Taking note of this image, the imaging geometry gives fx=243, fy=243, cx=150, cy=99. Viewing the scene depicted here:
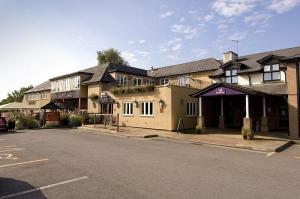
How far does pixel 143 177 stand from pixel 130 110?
712 inches

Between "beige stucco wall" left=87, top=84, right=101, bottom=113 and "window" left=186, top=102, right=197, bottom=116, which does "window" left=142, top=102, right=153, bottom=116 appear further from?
"beige stucco wall" left=87, top=84, right=101, bottom=113

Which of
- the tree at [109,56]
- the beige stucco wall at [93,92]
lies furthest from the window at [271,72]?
the tree at [109,56]

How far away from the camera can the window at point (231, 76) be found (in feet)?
80.8

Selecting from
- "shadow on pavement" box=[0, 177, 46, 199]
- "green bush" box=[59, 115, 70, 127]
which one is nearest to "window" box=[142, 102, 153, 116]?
"green bush" box=[59, 115, 70, 127]

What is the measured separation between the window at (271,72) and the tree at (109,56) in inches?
1658

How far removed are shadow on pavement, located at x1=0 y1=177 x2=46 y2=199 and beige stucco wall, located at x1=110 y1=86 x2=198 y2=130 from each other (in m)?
15.4

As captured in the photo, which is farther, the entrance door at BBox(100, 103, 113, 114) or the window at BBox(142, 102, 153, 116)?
the entrance door at BBox(100, 103, 113, 114)

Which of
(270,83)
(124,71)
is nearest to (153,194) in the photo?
(270,83)

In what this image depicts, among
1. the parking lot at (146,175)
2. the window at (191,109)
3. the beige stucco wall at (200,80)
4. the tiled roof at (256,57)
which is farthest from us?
the beige stucco wall at (200,80)

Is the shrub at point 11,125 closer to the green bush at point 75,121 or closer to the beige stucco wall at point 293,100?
the green bush at point 75,121

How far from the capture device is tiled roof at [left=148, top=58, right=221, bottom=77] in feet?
98.5

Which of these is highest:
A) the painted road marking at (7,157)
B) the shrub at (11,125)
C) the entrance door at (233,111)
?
the entrance door at (233,111)

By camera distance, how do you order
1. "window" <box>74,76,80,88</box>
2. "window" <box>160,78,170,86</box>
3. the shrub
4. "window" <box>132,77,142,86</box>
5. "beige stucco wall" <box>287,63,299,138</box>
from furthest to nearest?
"window" <box>132,77,142,86</box> → "window" <box>74,76,80,88</box> → "window" <box>160,78,170,86</box> → the shrub → "beige stucco wall" <box>287,63,299,138</box>

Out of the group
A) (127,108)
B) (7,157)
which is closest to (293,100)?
(127,108)
